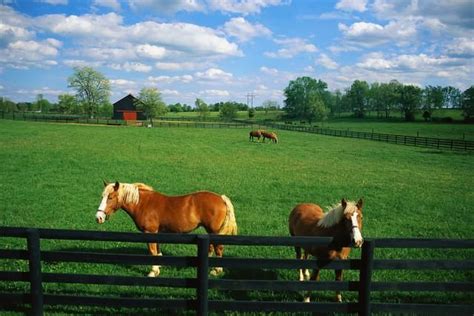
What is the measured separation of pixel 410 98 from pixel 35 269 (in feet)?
411

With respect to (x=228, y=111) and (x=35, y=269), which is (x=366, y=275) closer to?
(x=35, y=269)

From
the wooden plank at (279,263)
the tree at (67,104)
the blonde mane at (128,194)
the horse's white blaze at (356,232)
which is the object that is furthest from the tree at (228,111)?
the wooden plank at (279,263)

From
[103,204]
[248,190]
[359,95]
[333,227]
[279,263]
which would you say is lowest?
[248,190]

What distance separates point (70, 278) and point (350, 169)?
22.6 meters

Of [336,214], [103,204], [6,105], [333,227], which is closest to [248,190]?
[103,204]

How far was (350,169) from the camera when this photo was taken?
25.6 m

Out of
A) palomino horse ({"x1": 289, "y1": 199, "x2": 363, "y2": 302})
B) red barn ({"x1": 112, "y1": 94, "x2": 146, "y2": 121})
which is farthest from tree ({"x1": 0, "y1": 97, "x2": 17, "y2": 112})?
palomino horse ({"x1": 289, "y1": 199, "x2": 363, "y2": 302})

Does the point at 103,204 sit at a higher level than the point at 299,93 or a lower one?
lower

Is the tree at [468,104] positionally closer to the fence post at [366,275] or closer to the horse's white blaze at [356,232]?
the horse's white blaze at [356,232]

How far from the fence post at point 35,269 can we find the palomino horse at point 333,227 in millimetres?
4119

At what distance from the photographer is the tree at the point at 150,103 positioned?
106 metres

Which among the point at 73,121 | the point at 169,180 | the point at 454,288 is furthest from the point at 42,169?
the point at 73,121

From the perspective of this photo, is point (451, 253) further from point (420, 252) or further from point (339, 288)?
point (339, 288)

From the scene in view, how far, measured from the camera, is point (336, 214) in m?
6.56
